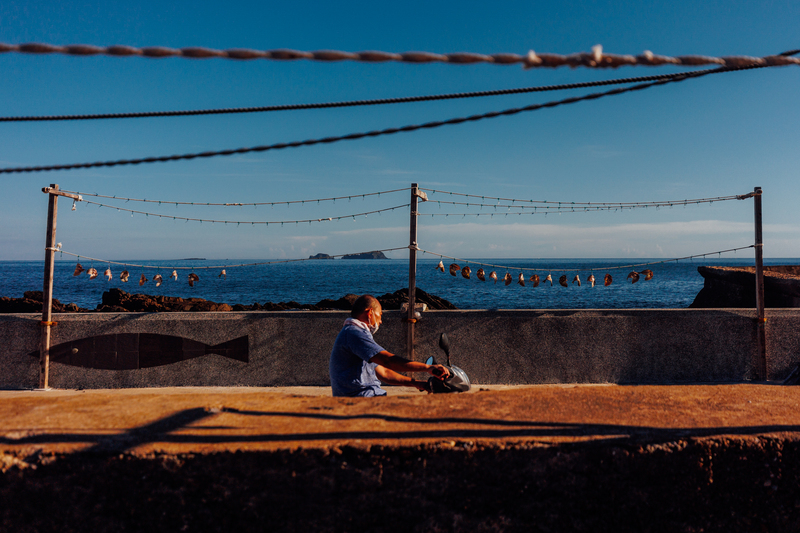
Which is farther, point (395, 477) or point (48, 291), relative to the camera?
point (48, 291)

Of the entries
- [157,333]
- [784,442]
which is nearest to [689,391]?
[784,442]

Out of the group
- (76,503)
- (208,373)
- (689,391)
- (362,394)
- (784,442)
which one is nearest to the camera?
(76,503)

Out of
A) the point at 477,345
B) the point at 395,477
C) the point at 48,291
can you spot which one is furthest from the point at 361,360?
the point at 48,291

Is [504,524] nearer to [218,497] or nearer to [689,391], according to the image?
[218,497]

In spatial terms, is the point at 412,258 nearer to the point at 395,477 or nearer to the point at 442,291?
the point at 395,477

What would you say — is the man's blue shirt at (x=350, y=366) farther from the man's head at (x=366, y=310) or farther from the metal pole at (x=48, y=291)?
the metal pole at (x=48, y=291)

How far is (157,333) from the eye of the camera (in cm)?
706

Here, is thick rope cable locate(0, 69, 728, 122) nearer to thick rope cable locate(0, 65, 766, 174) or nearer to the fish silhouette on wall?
thick rope cable locate(0, 65, 766, 174)

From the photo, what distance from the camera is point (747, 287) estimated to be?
19141mm

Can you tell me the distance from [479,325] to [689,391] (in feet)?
13.0

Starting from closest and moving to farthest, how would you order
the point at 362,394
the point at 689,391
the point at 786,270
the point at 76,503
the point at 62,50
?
the point at 76,503 < the point at 62,50 < the point at 689,391 < the point at 362,394 < the point at 786,270

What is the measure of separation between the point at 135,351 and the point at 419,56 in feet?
21.7

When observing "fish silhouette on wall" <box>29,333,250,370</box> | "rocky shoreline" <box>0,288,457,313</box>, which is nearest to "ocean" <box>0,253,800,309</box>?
"rocky shoreline" <box>0,288,457,313</box>

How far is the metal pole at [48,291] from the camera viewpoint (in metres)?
6.87
